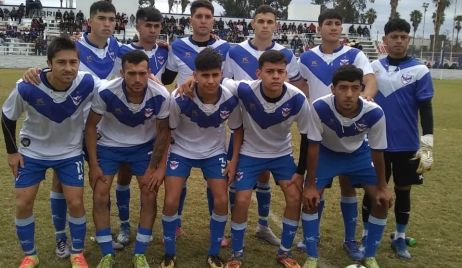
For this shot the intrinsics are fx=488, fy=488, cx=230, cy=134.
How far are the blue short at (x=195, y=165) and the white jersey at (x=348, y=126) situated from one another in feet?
2.76

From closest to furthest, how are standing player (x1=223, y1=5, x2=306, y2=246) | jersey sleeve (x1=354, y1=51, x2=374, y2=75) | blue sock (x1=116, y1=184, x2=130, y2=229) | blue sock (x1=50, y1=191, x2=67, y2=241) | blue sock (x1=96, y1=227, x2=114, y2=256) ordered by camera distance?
blue sock (x1=96, y1=227, x2=114, y2=256), blue sock (x1=50, y1=191, x2=67, y2=241), jersey sleeve (x1=354, y1=51, x2=374, y2=75), blue sock (x1=116, y1=184, x2=130, y2=229), standing player (x1=223, y1=5, x2=306, y2=246)

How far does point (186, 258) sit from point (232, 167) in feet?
3.02

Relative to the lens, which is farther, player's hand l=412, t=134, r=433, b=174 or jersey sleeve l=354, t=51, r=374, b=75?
jersey sleeve l=354, t=51, r=374, b=75

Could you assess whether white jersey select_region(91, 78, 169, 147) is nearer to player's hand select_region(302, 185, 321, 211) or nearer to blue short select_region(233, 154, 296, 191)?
blue short select_region(233, 154, 296, 191)

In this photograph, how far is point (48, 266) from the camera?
4105mm

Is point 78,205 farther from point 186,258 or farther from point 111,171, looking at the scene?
point 186,258

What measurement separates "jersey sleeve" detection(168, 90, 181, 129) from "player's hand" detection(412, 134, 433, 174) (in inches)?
83.7

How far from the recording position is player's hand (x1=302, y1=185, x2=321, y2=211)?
4125 mm

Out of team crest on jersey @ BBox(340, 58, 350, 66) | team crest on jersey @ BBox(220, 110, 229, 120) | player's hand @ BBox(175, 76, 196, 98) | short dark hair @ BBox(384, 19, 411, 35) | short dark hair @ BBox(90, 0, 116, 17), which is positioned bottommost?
team crest on jersey @ BBox(220, 110, 229, 120)

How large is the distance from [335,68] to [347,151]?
2.83 ft

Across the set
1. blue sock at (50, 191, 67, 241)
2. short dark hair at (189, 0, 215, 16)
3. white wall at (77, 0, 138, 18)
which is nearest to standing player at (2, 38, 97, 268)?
blue sock at (50, 191, 67, 241)

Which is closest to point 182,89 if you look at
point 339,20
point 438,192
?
point 339,20

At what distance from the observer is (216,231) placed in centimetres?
420

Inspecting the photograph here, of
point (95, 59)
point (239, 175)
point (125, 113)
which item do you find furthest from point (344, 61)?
point (95, 59)
